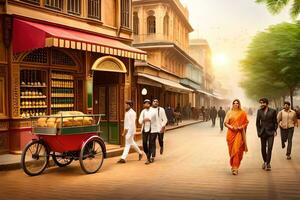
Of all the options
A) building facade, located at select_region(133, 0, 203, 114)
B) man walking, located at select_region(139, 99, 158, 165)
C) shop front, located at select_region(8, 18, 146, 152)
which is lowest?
man walking, located at select_region(139, 99, 158, 165)

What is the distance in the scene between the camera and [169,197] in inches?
261

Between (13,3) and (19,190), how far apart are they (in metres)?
6.23

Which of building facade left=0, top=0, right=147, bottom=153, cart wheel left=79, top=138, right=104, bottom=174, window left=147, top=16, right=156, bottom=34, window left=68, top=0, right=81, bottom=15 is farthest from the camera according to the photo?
window left=147, top=16, right=156, bottom=34

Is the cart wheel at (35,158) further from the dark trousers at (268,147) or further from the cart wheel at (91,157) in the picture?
the dark trousers at (268,147)

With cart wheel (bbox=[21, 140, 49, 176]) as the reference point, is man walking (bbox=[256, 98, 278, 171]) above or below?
above

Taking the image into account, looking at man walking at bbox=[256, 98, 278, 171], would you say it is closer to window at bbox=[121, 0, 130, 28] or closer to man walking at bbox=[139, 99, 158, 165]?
man walking at bbox=[139, 99, 158, 165]

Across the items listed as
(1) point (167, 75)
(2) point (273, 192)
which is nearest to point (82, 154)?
(2) point (273, 192)

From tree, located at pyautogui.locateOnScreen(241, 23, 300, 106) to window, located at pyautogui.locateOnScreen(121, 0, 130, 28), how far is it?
6963 mm

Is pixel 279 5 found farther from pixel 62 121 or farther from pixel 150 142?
pixel 150 142

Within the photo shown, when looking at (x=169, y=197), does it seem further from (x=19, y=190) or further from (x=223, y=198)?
(x=19, y=190)

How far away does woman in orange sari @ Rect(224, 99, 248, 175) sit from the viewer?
354 inches

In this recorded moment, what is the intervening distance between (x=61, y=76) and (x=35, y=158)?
4.64 metres

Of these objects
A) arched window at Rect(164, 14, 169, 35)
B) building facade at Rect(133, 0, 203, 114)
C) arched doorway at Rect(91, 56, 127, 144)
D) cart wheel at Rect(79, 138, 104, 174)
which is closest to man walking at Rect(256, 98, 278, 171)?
cart wheel at Rect(79, 138, 104, 174)

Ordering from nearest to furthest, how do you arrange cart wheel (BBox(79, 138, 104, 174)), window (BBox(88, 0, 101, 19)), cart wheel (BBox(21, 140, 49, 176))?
cart wheel (BBox(21, 140, 49, 176))
cart wheel (BBox(79, 138, 104, 174))
window (BBox(88, 0, 101, 19))
